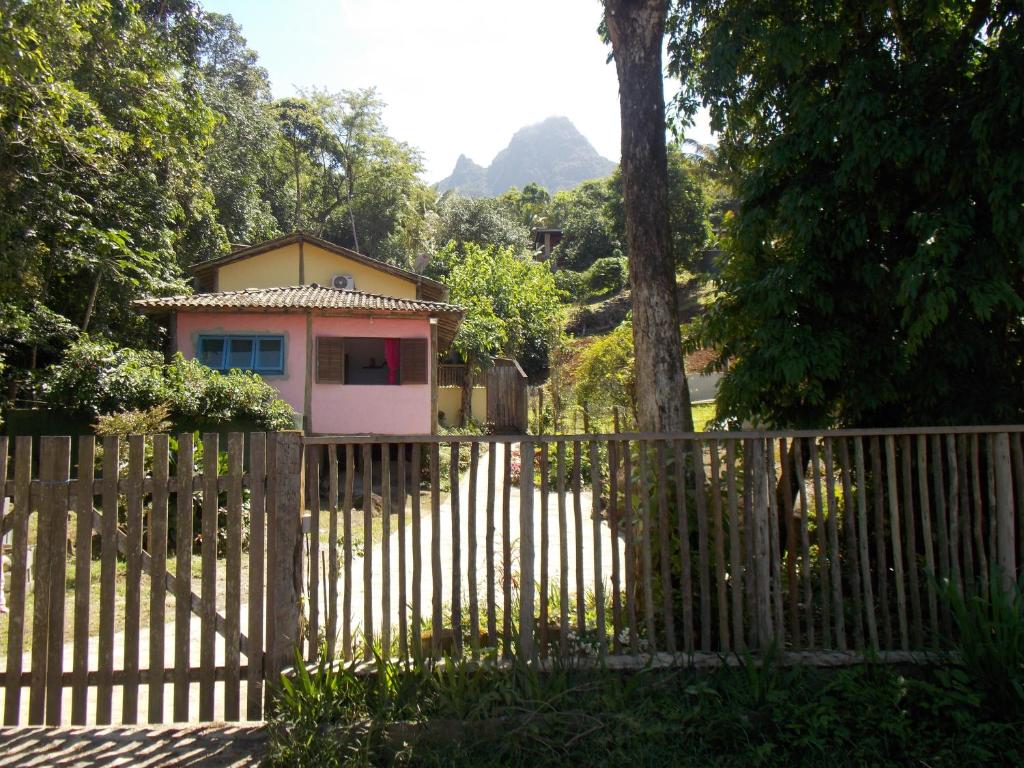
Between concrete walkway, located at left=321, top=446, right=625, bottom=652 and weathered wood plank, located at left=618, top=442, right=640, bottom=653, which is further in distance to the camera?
concrete walkway, located at left=321, top=446, right=625, bottom=652

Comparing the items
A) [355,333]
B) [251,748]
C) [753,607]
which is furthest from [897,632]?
[355,333]

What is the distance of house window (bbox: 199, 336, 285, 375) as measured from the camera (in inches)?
552

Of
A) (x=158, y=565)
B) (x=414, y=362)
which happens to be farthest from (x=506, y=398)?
(x=158, y=565)

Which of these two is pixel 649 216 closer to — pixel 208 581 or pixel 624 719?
pixel 624 719

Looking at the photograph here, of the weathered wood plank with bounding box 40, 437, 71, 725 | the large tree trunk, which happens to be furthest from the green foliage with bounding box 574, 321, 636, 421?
the weathered wood plank with bounding box 40, 437, 71, 725

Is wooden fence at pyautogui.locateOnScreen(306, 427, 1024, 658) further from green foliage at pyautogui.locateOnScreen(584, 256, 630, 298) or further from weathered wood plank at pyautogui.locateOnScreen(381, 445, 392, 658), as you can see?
green foliage at pyautogui.locateOnScreen(584, 256, 630, 298)

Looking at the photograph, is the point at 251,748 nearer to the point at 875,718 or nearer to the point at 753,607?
the point at 753,607

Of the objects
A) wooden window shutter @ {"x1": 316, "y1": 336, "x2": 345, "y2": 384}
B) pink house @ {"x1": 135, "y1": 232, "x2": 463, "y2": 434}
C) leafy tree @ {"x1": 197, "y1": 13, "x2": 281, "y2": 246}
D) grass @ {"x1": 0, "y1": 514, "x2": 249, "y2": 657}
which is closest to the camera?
grass @ {"x1": 0, "y1": 514, "x2": 249, "y2": 657}

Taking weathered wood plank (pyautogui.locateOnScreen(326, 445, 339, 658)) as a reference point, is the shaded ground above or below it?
below

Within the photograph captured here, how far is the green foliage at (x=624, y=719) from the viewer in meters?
3.12

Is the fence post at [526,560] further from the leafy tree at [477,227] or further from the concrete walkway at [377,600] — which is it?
the leafy tree at [477,227]

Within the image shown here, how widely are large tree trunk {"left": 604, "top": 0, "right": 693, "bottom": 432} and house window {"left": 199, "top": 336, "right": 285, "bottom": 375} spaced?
10.9 metres

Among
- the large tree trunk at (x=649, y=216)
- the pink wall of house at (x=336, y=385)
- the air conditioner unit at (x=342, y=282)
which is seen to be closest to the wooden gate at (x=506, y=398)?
the air conditioner unit at (x=342, y=282)

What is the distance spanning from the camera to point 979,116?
13.5ft
